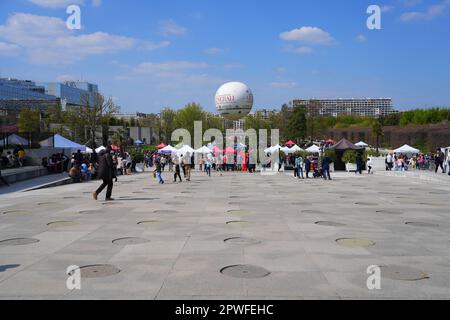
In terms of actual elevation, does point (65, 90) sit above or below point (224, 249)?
above

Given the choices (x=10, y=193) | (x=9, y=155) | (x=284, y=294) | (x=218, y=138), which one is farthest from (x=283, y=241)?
(x=218, y=138)

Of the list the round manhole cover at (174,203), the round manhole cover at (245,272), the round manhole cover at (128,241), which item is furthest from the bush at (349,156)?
the round manhole cover at (245,272)

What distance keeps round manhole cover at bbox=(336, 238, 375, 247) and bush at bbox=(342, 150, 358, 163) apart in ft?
87.2

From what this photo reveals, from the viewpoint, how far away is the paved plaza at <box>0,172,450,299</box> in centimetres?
537

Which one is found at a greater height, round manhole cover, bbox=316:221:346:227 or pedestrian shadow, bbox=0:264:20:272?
pedestrian shadow, bbox=0:264:20:272

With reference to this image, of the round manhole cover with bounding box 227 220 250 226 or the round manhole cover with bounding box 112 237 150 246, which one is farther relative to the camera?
the round manhole cover with bounding box 227 220 250 226

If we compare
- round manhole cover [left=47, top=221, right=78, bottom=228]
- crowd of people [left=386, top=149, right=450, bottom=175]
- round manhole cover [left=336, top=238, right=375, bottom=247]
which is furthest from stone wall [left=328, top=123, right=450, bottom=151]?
round manhole cover [left=47, top=221, right=78, bottom=228]

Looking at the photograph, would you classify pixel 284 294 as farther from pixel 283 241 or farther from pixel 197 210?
pixel 197 210

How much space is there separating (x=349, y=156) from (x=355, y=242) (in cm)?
2691

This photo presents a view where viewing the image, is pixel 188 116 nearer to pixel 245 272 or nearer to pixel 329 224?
pixel 329 224

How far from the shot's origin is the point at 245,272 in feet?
19.8

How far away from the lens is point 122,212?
455 inches

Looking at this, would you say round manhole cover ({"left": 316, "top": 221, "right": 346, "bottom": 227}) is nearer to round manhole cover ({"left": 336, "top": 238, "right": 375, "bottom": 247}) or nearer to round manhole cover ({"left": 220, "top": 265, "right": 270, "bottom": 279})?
round manhole cover ({"left": 336, "top": 238, "right": 375, "bottom": 247})

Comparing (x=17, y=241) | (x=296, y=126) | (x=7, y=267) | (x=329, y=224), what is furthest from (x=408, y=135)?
(x=7, y=267)
